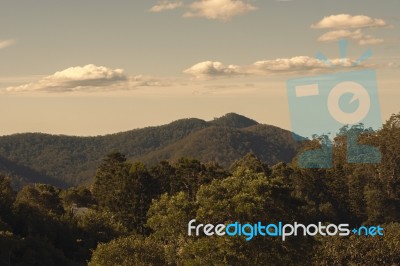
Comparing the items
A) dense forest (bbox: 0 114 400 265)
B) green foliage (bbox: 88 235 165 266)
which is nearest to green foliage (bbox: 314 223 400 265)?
dense forest (bbox: 0 114 400 265)

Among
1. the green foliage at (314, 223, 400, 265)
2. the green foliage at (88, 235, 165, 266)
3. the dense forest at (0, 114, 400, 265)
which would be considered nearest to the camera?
the green foliage at (88, 235, 165, 266)

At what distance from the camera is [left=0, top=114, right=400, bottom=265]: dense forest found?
129 feet

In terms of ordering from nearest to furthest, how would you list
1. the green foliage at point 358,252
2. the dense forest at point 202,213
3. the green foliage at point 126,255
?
the green foliage at point 126,255, the dense forest at point 202,213, the green foliage at point 358,252

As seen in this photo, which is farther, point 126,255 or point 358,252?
point 358,252

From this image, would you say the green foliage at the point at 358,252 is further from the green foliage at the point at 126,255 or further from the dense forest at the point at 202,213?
the green foliage at the point at 126,255

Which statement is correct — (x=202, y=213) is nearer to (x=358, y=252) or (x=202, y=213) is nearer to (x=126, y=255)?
(x=126, y=255)

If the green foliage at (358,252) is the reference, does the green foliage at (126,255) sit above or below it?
above

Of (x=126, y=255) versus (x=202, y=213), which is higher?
(x=202, y=213)

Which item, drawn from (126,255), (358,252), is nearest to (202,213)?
(126,255)

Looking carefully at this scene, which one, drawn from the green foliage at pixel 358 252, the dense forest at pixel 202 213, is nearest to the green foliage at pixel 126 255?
the dense forest at pixel 202 213

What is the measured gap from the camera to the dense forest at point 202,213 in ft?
129

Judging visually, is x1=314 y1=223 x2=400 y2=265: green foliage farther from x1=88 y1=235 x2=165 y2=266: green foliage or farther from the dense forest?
x1=88 y1=235 x2=165 y2=266: green foliage

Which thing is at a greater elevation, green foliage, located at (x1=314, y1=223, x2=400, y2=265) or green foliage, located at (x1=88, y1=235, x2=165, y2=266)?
green foliage, located at (x1=88, y1=235, x2=165, y2=266)

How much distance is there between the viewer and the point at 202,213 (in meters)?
41.1
